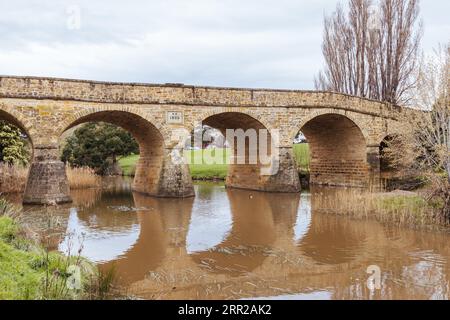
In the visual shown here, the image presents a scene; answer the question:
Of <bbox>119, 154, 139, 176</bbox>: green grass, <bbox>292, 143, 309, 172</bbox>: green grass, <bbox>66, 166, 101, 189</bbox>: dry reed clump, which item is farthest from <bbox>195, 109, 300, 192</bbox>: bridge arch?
<bbox>119, 154, 139, 176</bbox>: green grass

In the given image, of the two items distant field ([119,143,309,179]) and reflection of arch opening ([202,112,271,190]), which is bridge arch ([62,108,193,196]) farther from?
distant field ([119,143,309,179])

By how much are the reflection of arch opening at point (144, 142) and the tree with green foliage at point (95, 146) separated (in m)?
12.7

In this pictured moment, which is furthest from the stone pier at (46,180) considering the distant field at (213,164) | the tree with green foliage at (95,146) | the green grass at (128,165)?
the green grass at (128,165)

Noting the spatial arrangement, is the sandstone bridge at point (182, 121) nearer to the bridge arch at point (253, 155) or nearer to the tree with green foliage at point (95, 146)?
the bridge arch at point (253, 155)

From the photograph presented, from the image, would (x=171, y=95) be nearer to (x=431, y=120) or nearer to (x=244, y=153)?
(x=244, y=153)

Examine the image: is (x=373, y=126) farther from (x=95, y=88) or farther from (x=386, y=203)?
(x=95, y=88)

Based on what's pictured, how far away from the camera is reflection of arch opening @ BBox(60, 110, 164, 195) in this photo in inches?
771

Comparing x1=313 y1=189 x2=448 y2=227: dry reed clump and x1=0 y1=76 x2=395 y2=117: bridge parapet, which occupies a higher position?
x1=0 y1=76 x2=395 y2=117: bridge parapet

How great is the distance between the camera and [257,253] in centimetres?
948

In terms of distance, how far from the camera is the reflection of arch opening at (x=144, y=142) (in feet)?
64.3

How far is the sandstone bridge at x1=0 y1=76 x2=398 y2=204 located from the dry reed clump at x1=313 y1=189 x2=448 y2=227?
269 inches
